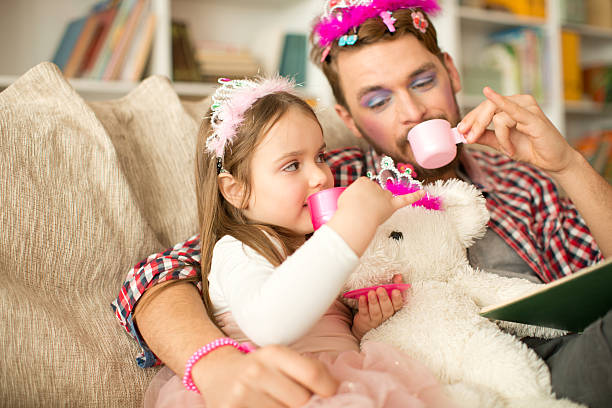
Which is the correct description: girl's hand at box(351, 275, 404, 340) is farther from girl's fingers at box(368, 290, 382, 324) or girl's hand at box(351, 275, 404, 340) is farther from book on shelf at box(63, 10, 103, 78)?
book on shelf at box(63, 10, 103, 78)

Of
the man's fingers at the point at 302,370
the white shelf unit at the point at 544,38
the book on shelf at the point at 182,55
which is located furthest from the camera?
the white shelf unit at the point at 544,38

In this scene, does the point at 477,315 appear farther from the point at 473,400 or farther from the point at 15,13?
the point at 15,13

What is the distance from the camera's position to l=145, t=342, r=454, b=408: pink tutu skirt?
0.74 m

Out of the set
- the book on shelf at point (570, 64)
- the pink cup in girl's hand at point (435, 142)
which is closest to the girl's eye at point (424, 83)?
the pink cup in girl's hand at point (435, 142)

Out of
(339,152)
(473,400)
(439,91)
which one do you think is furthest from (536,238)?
(473,400)

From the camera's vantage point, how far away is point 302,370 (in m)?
0.71

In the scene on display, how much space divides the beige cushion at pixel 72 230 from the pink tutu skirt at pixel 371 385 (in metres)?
0.14

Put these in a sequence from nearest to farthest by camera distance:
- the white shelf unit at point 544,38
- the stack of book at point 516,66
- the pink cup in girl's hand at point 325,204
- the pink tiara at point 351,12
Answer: the pink cup in girl's hand at point 325,204 → the pink tiara at point 351,12 → the white shelf unit at point 544,38 → the stack of book at point 516,66

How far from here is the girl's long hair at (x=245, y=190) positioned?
3.44ft

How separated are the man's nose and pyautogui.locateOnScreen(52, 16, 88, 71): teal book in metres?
1.53

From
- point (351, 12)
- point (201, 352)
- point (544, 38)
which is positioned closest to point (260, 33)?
point (351, 12)

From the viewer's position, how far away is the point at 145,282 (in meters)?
1.04

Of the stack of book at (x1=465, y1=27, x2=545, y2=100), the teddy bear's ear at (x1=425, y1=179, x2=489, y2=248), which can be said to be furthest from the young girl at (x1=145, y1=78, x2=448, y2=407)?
the stack of book at (x1=465, y1=27, x2=545, y2=100)

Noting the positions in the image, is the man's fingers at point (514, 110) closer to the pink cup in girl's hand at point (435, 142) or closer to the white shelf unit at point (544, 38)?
the pink cup in girl's hand at point (435, 142)
